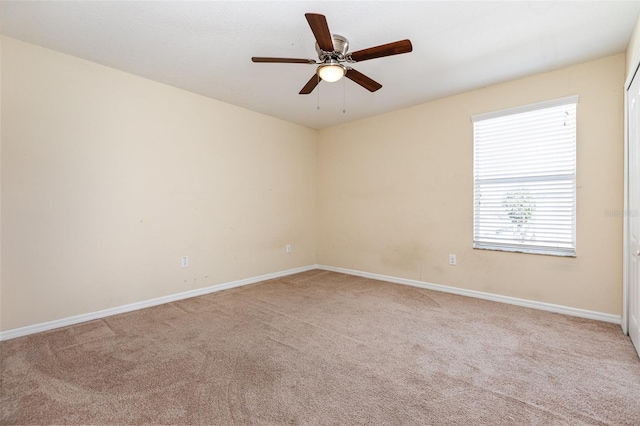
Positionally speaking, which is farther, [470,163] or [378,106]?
[378,106]

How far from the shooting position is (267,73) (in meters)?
3.00

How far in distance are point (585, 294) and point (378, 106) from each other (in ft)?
10.2

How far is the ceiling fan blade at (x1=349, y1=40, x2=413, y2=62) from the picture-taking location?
1957mm

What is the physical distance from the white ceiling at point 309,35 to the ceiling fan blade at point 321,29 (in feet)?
0.93

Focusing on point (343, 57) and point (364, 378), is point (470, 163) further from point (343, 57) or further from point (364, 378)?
point (364, 378)

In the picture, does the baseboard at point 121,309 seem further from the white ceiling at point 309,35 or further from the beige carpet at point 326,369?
the white ceiling at point 309,35

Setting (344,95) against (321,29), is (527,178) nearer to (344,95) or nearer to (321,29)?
(344,95)

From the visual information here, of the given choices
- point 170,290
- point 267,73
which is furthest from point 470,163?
point 170,290

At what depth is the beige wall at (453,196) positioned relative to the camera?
2727 millimetres

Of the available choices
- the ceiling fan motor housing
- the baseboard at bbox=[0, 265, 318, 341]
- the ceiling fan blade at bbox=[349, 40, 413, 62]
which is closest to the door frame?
the ceiling fan blade at bbox=[349, 40, 413, 62]

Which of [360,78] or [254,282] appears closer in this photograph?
[360,78]

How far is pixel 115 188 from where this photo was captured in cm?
296

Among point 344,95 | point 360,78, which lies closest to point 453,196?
point 344,95

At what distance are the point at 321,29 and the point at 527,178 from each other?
2707 millimetres
